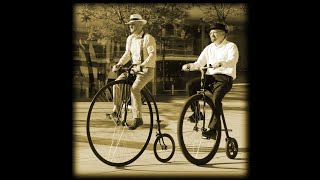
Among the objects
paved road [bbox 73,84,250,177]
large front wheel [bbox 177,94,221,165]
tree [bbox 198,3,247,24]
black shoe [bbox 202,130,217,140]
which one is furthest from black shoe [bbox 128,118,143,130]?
tree [bbox 198,3,247,24]

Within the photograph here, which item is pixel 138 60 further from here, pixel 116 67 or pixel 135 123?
pixel 135 123

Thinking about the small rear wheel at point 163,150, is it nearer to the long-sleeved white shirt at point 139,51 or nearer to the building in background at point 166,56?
the building in background at point 166,56

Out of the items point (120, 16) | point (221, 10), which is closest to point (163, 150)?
point (120, 16)

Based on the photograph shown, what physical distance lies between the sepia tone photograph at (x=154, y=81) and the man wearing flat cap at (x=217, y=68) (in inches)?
0.5

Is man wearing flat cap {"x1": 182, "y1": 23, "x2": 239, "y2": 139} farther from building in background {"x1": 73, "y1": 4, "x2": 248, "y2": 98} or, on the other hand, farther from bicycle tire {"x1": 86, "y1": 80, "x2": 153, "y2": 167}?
bicycle tire {"x1": 86, "y1": 80, "x2": 153, "y2": 167}

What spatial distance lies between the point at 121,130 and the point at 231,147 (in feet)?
4.34

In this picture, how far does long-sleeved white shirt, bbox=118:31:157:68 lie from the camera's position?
5887mm

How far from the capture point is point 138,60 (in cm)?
599

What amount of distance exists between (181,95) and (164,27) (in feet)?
2.92

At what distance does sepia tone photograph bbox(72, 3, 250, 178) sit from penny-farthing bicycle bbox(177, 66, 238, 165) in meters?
0.01

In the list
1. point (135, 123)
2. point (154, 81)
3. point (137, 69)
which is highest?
point (137, 69)

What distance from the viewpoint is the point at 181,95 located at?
6.39m
